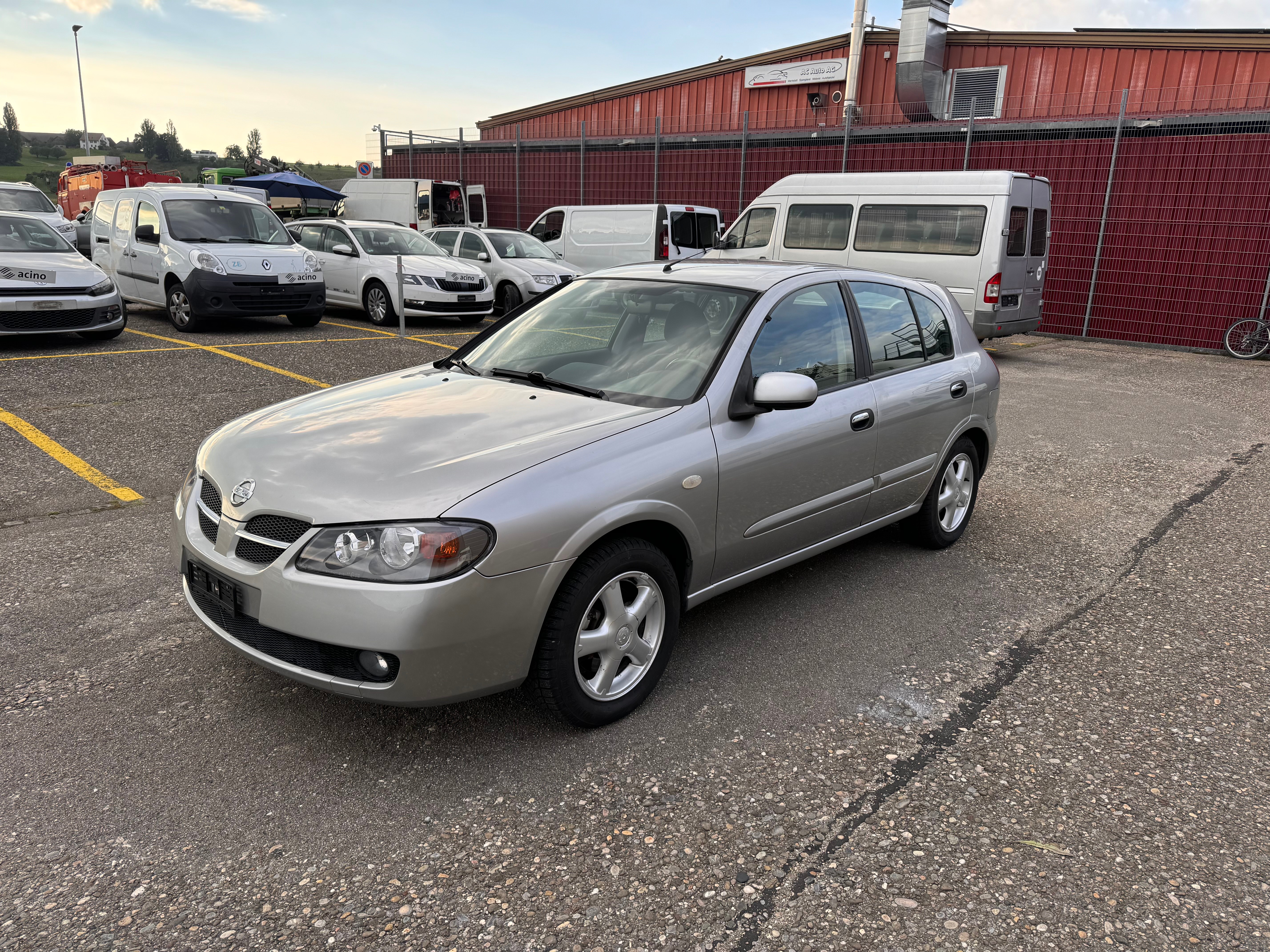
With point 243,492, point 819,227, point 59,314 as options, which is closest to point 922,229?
point 819,227

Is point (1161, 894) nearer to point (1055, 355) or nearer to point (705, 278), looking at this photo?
point (705, 278)

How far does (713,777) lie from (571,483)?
1.03 m

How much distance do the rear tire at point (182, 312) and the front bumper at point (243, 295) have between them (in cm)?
14

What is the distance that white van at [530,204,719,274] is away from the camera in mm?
15758

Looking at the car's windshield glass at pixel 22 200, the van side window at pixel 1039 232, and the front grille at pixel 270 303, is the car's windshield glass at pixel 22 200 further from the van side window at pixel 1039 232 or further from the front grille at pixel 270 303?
the van side window at pixel 1039 232

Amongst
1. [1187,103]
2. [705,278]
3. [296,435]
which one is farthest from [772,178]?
[296,435]

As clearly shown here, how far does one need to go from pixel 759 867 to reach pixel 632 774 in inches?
21.3

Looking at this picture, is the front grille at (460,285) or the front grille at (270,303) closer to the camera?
the front grille at (270,303)

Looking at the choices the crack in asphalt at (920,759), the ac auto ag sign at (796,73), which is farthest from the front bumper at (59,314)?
the ac auto ag sign at (796,73)

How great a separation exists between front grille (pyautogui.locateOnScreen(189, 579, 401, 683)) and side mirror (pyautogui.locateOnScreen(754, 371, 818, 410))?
5.30ft

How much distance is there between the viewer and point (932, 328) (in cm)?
479

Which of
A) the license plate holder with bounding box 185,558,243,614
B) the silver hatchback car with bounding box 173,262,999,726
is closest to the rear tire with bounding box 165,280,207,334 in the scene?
the silver hatchback car with bounding box 173,262,999,726

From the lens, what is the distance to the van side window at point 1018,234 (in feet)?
38.3

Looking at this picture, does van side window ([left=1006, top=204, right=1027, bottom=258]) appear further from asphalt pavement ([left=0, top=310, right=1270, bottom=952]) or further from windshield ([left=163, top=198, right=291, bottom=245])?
windshield ([left=163, top=198, right=291, bottom=245])
